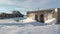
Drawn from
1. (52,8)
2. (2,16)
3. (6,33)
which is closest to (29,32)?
(6,33)

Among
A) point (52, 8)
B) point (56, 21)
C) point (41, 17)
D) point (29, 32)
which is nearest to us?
point (29, 32)

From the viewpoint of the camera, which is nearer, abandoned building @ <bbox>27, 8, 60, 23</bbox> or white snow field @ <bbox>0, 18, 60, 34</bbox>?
white snow field @ <bbox>0, 18, 60, 34</bbox>

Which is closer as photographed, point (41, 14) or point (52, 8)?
point (52, 8)

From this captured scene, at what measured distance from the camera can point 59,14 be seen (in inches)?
387

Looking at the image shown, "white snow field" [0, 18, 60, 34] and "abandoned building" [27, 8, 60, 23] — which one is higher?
"abandoned building" [27, 8, 60, 23]

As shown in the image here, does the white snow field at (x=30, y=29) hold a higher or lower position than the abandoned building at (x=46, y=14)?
lower

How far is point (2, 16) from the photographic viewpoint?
16859 millimetres

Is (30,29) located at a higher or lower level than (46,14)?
lower

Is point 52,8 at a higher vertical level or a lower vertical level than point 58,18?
higher

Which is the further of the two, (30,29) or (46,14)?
(46,14)

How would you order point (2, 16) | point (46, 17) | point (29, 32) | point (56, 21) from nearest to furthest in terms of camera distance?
point (29, 32), point (56, 21), point (46, 17), point (2, 16)

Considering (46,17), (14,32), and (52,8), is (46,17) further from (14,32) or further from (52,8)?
(14,32)

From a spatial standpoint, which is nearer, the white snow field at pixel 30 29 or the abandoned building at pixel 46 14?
the white snow field at pixel 30 29

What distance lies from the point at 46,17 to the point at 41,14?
63 cm
